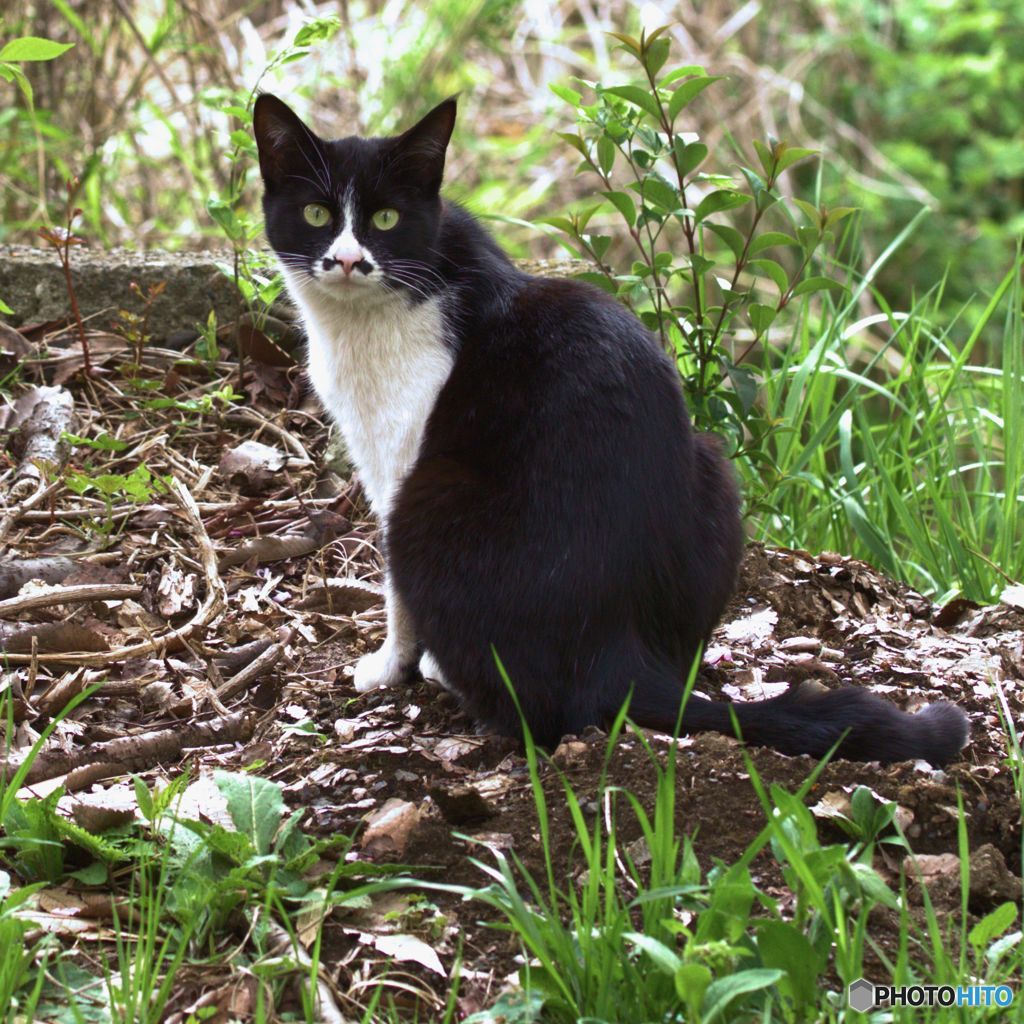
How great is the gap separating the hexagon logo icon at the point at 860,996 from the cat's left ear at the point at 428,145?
5.98ft

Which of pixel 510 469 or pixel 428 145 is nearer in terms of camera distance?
pixel 510 469

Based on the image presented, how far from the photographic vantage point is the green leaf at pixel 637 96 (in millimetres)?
2695

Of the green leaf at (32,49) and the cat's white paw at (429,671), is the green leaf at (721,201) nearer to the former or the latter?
the cat's white paw at (429,671)

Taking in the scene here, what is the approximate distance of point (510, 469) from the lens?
2.31 metres

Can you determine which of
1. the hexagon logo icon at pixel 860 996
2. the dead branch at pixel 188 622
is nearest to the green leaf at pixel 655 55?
the dead branch at pixel 188 622

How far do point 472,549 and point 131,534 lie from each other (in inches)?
45.1

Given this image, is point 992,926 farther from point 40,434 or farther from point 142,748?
point 40,434

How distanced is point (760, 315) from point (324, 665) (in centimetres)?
128

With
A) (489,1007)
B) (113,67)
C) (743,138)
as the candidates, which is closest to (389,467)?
(489,1007)

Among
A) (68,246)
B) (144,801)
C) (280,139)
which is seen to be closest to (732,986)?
(144,801)

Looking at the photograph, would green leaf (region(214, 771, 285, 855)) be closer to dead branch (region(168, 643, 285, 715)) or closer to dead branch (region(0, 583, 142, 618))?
dead branch (region(168, 643, 285, 715))

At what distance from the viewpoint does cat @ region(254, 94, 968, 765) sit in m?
2.21

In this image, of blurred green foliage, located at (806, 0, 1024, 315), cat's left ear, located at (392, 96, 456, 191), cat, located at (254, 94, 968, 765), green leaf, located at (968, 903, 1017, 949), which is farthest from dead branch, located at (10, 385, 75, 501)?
blurred green foliage, located at (806, 0, 1024, 315)

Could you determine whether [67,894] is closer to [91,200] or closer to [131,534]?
[131,534]
